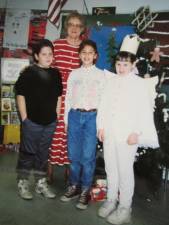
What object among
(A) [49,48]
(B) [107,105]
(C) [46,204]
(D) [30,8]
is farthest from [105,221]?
(D) [30,8]

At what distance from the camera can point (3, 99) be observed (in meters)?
5.00

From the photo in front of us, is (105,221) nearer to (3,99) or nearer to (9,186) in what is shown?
(9,186)

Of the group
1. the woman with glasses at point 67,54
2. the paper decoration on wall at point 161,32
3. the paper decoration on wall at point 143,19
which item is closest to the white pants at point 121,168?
the woman with glasses at point 67,54

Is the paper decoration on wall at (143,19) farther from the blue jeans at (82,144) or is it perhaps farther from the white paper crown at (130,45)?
the blue jeans at (82,144)

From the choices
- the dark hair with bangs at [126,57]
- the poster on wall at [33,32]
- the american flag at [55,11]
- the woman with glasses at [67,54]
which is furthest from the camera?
the poster on wall at [33,32]

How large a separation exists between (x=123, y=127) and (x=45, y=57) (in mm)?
906

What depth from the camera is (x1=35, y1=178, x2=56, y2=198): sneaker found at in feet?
10.2

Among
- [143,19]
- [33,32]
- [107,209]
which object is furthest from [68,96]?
[33,32]

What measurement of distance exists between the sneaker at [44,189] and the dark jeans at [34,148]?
54 mm

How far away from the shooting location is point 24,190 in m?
3.07

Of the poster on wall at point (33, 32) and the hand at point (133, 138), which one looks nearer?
the hand at point (133, 138)

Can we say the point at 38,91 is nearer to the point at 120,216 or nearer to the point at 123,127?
the point at 123,127

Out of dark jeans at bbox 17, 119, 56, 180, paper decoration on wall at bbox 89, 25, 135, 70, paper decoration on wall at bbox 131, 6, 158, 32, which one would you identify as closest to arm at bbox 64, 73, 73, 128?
dark jeans at bbox 17, 119, 56, 180

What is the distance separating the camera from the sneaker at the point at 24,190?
3038mm
